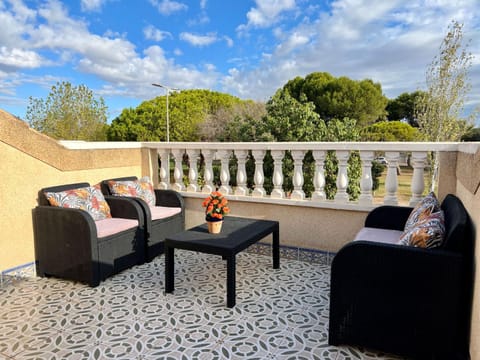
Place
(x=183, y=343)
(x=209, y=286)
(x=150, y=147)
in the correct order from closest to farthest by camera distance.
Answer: (x=183, y=343) → (x=209, y=286) → (x=150, y=147)

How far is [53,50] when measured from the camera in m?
17.6

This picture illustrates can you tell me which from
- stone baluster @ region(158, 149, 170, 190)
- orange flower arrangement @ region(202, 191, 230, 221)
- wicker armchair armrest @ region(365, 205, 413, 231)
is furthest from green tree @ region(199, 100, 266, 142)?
wicker armchair armrest @ region(365, 205, 413, 231)

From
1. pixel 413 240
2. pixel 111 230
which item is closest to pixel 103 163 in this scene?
pixel 111 230

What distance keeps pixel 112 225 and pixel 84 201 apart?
0.41 m

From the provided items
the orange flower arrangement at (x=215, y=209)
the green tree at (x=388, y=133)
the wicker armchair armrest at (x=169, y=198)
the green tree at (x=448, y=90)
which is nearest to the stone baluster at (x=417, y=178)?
the orange flower arrangement at (x=215, y=209)

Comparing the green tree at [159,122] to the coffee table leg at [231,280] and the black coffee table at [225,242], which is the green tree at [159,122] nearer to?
the black coffee table at [225,242]

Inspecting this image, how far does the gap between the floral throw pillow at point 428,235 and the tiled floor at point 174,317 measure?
2.45 ft

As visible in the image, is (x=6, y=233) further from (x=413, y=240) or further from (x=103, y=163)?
(x=413, y=240)

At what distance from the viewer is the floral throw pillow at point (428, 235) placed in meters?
1.88

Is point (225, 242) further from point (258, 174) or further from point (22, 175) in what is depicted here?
point (22, 175)

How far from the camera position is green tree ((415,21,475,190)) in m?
7.64

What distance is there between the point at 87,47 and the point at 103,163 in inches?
589

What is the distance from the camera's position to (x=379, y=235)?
2.73m

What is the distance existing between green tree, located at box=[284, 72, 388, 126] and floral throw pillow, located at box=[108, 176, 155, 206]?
1481 cm
